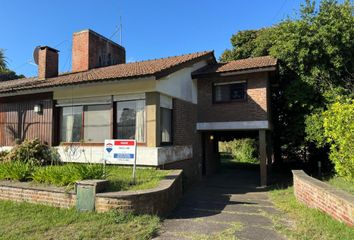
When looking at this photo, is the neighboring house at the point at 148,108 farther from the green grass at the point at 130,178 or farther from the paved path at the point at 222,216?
the paved path at the point at 222,216

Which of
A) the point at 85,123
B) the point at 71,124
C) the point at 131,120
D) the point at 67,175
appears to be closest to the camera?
the point at 67,175

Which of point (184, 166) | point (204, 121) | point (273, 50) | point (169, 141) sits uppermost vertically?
point (273, 50)

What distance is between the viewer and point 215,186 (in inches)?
517

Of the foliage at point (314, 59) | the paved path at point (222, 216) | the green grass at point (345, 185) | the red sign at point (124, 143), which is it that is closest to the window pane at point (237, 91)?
the foliage at point (314, 59)

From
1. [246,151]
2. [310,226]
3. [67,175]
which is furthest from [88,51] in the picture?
[246,151]

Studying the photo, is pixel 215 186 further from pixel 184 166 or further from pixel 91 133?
pixel 91 133

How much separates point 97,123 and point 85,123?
59cm

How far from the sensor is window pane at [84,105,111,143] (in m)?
11.7

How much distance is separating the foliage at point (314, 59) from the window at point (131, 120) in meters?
7.45

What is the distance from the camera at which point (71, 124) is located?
1260 cm

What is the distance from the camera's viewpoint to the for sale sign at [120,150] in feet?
27.3

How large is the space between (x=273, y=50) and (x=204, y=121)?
17.8 ft

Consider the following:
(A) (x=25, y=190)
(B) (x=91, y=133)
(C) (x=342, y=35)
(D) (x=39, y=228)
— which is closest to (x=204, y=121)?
(B) (x=91, y=133)

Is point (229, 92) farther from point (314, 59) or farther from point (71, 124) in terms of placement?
point (71, 124)
